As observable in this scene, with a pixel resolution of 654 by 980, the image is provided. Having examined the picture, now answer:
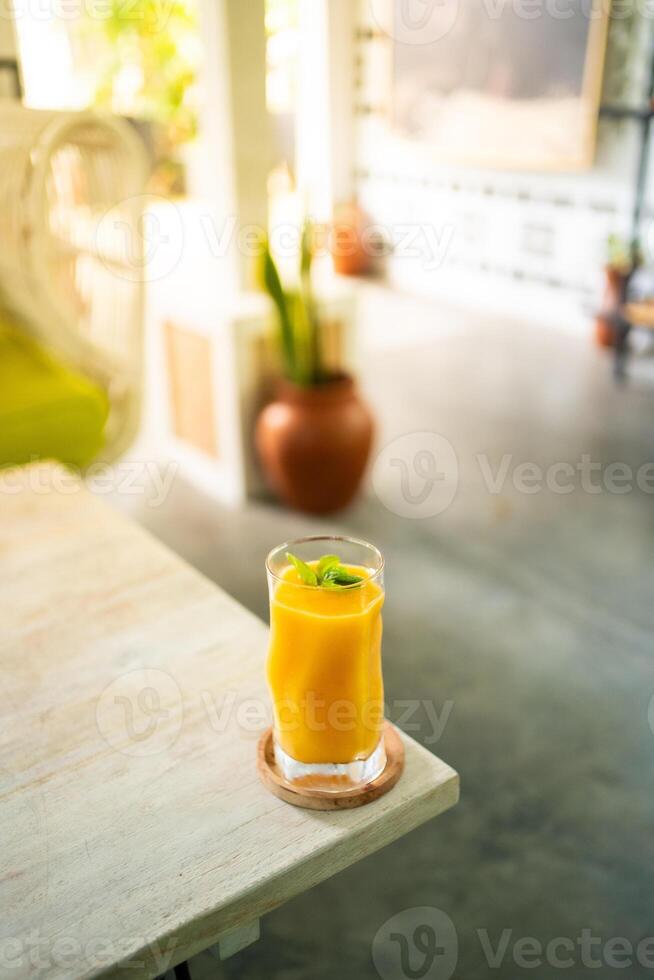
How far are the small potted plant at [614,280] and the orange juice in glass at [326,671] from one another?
10.7 ft

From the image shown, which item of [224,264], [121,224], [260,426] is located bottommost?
[260,426]

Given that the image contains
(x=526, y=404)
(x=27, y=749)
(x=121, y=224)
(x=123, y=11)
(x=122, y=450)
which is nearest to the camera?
(x=27, y=749)

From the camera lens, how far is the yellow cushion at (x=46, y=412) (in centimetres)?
183

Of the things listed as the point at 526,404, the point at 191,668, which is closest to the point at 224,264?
the point at 526,404

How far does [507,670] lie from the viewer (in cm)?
178

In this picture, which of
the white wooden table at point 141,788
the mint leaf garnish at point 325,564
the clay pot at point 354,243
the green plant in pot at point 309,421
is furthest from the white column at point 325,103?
the mint leaf garnish at point 325,564

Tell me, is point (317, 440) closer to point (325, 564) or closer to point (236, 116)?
point (236, 116)

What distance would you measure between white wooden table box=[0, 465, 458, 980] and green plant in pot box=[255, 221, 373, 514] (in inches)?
49.8

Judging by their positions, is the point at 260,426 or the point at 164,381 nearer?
the point at 260,426

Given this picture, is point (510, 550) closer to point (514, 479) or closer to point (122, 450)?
point (514, 479)

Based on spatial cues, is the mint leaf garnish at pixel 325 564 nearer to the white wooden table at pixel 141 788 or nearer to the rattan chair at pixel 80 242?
the white wooden table at pixel 141 788

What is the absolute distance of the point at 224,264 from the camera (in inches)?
100

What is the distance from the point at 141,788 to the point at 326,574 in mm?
243

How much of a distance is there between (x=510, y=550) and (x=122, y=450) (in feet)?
3.23
